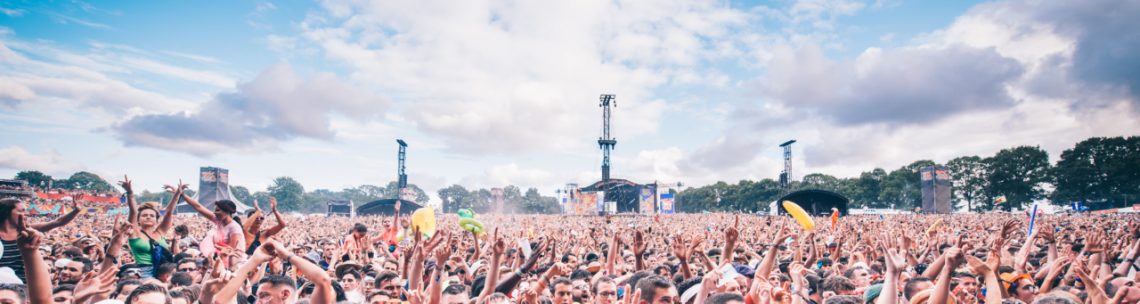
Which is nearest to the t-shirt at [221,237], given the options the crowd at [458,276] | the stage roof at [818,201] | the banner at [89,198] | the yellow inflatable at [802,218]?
the crowd at [458,276]

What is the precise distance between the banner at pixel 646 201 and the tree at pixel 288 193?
9603 centimetres

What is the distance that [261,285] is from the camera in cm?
418

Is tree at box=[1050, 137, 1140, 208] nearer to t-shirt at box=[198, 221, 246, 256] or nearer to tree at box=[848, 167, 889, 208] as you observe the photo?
tree at box=[848, 167, 889, 208]

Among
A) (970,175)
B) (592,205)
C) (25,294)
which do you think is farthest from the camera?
(970,175)

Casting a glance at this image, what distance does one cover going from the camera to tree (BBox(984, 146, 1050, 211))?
7006 centimetres

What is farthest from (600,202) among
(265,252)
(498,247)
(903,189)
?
(903,189)

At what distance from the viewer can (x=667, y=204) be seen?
1984 inches

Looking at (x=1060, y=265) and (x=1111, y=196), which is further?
(x=1111, y=196)

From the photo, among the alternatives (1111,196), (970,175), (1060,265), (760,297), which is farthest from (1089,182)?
(760,297)

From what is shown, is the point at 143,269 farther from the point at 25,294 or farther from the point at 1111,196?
the point at 1111,196

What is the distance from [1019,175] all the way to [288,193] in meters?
131

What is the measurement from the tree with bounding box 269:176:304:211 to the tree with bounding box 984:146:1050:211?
415 feet

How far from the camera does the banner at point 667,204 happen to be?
50094mm

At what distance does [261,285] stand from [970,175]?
9327 cm
